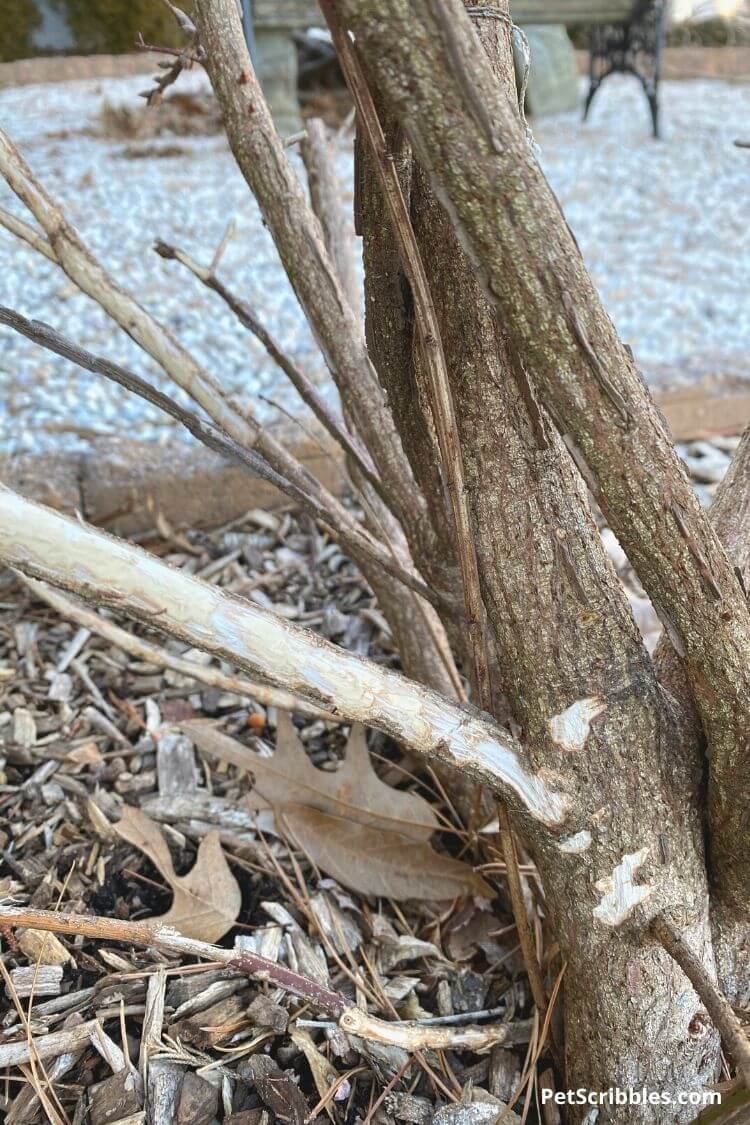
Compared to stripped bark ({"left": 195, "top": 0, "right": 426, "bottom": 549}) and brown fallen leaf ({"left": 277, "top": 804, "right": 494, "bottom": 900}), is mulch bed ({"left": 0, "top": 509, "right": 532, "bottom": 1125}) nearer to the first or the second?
brown fallen leaf ({"left": 277, "top": 804, "right": 494, "bottom": 900})

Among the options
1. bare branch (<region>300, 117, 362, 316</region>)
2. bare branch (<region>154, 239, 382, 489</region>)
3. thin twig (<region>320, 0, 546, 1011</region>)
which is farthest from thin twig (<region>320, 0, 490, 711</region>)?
bare branch (<region>300, 117, 362, 316</region>)

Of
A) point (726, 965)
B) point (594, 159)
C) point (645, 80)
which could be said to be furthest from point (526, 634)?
point (645, 80)

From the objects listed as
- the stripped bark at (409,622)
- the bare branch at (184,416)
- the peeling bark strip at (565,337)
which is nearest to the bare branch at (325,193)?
the stripped bark at (409,622)

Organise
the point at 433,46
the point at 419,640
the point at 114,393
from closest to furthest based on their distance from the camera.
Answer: the point at 433,46
the point at 419,640
the point at 114,393

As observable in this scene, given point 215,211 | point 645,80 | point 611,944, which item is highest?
point 645,80

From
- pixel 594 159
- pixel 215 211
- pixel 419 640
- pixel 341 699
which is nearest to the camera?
pixel 341 699

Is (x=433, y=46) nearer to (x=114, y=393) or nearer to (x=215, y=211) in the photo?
(x=114, y=393)

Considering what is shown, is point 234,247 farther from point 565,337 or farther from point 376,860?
point 565,337

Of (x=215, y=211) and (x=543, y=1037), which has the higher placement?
(x=215, y=211)
